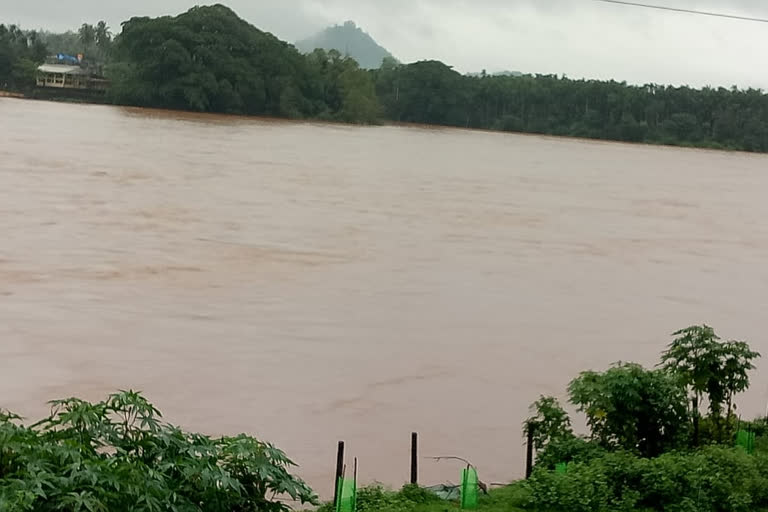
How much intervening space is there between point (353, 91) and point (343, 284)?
3104cm

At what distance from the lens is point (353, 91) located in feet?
143

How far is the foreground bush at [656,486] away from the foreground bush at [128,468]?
1.48 meters

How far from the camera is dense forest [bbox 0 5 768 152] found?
36.4 meters

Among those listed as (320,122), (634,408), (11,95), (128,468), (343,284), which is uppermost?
(11,95)

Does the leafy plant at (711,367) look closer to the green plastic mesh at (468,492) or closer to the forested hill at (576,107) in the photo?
the green plastic mesh at (468,492)

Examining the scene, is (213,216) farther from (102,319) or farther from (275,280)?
(102,319)

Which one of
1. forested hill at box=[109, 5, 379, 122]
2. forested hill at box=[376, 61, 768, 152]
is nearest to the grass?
forested hill at box=[109, 5, 379, 122]

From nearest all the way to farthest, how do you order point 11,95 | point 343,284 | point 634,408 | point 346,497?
point 346,497 < point 634,408 < point 343,284 < point 11,95

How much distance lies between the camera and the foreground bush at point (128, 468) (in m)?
2.54

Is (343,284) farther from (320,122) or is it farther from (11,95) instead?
(320,122)

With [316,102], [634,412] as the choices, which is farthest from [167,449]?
[316,102]

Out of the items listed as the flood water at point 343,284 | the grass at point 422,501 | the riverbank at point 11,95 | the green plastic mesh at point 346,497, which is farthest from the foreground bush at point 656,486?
the riverbank at point 11,95

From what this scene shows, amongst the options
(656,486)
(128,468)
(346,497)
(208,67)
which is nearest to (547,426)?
(656,486)

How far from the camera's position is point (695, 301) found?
46.6 ft
